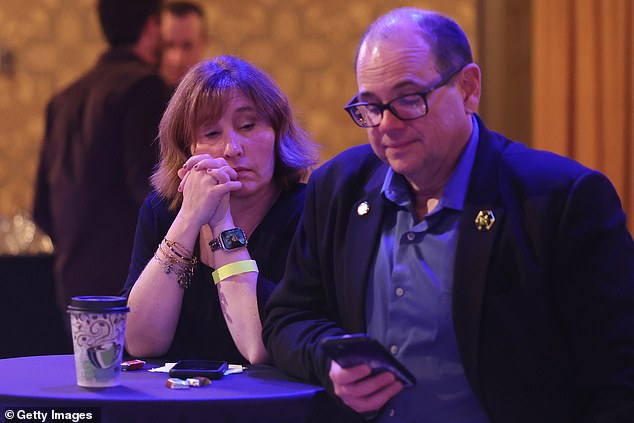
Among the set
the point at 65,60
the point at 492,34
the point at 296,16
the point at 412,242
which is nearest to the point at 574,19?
the point at 492,34

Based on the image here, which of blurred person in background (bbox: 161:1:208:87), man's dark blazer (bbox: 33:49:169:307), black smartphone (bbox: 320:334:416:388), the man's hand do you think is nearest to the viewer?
black smartphone (bbox: 320:334:416:388)

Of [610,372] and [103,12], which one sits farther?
[103,12]

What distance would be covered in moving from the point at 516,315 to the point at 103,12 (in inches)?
141

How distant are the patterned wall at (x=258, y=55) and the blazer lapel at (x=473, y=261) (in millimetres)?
3523

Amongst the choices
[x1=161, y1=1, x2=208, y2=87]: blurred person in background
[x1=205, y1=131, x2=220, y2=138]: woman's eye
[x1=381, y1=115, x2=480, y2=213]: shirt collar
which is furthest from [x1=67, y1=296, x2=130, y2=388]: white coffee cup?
[x1=161, y1=1, x2=208, y2=87]: blurred person in background

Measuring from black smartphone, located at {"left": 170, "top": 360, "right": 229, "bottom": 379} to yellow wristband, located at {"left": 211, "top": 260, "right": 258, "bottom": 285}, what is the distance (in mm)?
297

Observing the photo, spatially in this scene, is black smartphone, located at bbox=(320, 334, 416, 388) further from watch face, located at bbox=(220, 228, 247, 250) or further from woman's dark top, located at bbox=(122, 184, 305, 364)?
watch face, located at bbox=(220, 228, 247, 250)

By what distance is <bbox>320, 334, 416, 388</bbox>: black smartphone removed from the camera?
5.10 ft

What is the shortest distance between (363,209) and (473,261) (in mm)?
290

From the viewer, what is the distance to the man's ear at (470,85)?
179 centimetres

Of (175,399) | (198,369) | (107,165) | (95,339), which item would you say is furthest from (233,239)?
(107,165)

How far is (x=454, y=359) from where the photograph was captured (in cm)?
171

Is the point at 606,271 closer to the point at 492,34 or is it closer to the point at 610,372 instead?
the point at 610,372

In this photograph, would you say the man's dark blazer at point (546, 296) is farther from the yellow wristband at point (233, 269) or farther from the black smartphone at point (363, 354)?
the yellow wristband at point (233, 269)
